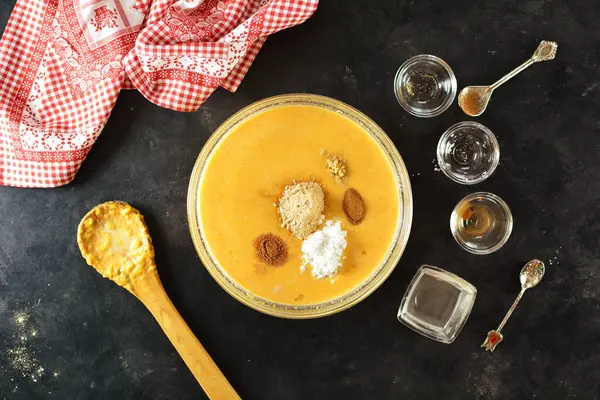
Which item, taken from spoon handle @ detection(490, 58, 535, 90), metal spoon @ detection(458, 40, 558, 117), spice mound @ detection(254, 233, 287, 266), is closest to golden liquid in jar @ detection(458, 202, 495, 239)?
metal spoon @ detection(458, 40, 558, 117)

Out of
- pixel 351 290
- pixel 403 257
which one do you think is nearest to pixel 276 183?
pixel 351 290

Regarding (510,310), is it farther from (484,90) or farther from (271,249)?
(271,249)

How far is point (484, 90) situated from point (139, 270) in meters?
1.77

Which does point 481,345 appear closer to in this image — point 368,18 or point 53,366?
point 368,18

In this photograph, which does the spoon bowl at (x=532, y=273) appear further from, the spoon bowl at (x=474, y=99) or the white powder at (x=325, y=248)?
the white powder at (x=325, y=248)

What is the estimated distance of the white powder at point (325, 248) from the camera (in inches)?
86.6

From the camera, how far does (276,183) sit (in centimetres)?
225

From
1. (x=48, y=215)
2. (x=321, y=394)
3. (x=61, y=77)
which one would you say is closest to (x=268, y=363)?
(x=321, y=394)

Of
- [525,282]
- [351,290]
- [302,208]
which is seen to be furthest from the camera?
[525,282]

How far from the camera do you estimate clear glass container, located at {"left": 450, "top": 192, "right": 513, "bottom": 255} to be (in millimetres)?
2396

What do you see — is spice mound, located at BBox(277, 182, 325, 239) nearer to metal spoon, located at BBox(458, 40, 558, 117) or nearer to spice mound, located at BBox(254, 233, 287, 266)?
spice mound, located at BBox(254, 233, 287, 266)

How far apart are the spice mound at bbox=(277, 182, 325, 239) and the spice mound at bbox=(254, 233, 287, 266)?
0.07m

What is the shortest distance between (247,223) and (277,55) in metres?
0.79

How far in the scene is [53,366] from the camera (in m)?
2.43
